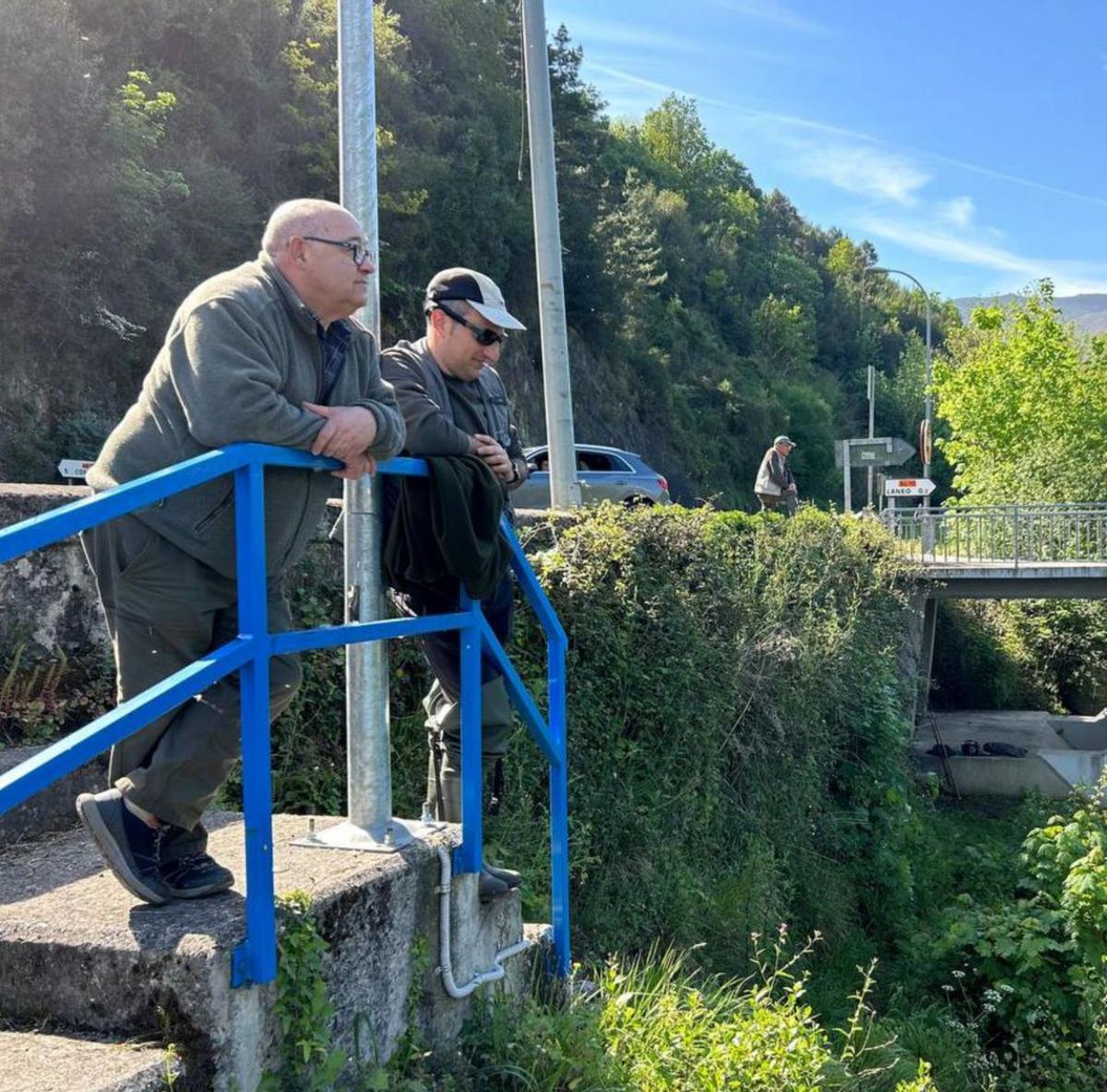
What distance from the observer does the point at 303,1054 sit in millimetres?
2535

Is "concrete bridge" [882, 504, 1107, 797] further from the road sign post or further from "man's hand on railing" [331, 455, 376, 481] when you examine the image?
"man's hand on railing" [331, 455, 376, 481]

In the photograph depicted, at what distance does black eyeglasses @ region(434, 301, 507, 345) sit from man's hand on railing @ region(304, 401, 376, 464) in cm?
90

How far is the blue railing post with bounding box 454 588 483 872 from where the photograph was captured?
325cm

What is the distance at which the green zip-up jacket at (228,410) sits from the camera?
8.25 ft

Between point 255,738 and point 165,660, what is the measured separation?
0.34 meters

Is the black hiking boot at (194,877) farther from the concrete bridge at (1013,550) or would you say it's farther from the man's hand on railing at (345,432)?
the concrete bridge at (1013,550)

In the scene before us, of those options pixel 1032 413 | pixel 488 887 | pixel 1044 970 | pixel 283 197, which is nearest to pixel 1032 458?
pixel 1032 413

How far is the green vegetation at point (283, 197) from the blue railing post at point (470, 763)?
14.1 m

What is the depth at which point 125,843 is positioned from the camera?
8.50ft

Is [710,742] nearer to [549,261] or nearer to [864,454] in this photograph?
[549,261]

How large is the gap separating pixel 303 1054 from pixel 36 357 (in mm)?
16531

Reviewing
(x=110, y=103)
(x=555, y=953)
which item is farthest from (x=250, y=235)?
(x=555, y=953)

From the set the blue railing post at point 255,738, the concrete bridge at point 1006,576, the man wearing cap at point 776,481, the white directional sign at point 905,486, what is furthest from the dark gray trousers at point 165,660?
the concrete bridge at point 1006,576

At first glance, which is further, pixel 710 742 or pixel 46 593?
pixel 710 742
